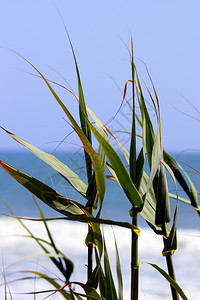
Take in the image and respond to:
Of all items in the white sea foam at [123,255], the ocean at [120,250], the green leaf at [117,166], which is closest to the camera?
the green leaf at [117,166]

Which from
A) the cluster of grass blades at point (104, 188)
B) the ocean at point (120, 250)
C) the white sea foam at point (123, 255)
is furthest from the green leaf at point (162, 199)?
the white sea foam at point (123, 255)

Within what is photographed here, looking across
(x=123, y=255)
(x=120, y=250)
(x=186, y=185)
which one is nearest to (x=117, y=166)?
(x=186, y=185)

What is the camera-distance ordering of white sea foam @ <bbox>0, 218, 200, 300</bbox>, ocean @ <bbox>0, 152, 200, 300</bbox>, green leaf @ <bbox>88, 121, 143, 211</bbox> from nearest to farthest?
green leaf @ <bbox>88, 121, 143, 211</bbox> < ocean @ <bbox>0, 152, 200, 300</bbox> < white sea foam @ <bbox>0, 218, 200, 300</bbox>

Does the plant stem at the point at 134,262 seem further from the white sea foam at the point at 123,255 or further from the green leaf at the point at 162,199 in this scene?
the white sea foam at the point at 123,255

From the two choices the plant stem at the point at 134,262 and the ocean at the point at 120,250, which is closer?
the plant stem at the point at 134,262

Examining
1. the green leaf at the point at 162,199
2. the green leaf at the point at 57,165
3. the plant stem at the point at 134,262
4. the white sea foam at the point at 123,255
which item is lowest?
the white sea foam at the point at 123,255

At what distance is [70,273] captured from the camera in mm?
414

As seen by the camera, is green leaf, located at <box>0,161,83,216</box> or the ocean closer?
green leaf, located at <box>0,161,83,216</box>

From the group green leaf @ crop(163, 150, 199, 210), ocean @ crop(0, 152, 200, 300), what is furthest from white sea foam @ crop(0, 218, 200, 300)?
green leaf @ crop(163, 150, 199, 210)

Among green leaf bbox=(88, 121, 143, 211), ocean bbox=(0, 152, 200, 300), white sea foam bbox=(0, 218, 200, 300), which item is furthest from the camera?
white sea foam bbox=(0, 218, 200, 300)

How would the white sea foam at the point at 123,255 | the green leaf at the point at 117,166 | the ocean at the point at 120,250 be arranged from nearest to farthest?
the green leaf at the point at 117,166
the ocean at the point at 120,250
the white sea foam at the point at 123,255

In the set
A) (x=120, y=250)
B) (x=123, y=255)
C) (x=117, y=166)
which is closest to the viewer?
(x=117, y=166)

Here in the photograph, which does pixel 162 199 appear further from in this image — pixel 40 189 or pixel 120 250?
pixel 120 250

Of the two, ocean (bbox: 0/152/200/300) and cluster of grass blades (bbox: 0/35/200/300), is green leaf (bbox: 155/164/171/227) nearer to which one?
cluster of grass blades (bbox: 0/35/200/300)
